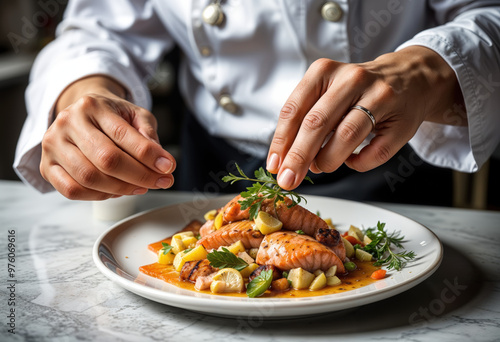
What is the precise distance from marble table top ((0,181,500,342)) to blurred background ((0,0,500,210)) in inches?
98.4

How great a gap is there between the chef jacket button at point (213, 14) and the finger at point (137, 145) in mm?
594

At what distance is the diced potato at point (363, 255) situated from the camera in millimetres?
1162

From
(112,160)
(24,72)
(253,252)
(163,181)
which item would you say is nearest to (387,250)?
(253,252)

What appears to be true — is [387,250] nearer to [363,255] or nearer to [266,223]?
[363,255]

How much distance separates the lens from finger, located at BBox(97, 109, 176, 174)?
1.14m

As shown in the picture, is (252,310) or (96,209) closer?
(252,310)

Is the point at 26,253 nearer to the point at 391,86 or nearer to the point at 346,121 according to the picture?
the point at 346,121

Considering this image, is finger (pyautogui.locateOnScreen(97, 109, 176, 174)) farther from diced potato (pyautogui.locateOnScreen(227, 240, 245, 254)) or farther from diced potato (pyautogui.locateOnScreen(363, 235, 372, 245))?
diced potato (pyautogui.locateOnScreen(363, 235, 372, 245))

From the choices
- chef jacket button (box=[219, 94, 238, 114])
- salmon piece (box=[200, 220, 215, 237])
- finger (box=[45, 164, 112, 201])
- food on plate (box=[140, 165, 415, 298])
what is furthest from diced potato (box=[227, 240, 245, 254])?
chef jacket button (box=[219, 94, 238, 114])

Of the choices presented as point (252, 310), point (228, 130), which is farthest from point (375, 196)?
point (252, 310)

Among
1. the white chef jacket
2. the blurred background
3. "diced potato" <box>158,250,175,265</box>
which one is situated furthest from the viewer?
the blurred background

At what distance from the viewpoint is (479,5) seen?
160 centimetres

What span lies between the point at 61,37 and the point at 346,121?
48.9 inches

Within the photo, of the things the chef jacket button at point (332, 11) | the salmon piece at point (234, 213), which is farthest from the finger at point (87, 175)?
the chef jacket button at point (332, 11)
